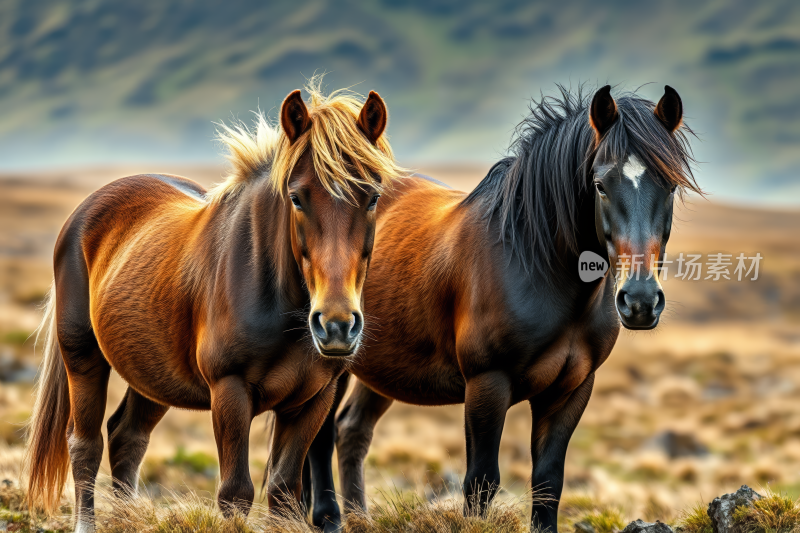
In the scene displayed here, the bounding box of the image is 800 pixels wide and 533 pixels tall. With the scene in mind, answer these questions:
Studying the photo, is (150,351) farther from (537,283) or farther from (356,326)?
(537,283)

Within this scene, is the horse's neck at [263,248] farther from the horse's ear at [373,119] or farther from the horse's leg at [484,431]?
the horse's leg at [484,431]

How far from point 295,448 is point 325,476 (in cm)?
151

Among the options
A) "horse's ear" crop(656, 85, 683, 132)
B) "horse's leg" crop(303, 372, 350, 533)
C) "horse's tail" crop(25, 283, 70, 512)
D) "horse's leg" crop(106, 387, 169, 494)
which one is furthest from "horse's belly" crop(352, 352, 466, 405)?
"horse's tail" crop(25, 283, 70, 512)

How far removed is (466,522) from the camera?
4.66 m

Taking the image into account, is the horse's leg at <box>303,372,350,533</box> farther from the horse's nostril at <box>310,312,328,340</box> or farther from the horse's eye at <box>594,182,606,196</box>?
the horse's eye at <box>594,182,606,196</box>

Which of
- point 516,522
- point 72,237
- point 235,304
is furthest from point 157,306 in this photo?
point 516,522

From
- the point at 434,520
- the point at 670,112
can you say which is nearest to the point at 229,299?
the point at 434,520

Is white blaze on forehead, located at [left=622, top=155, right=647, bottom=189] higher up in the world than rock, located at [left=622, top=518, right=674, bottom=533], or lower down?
higher up

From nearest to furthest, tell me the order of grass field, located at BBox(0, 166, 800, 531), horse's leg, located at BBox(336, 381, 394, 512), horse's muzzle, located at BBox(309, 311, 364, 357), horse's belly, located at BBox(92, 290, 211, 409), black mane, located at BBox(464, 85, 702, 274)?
1. horse's muzzle, located at BBox(309, 311, 364, 357)
2. black mane, located at BBox(464, 85, 702, 274)
3. horse's belly, located at BBox(92, 290, 211, 409)
4. horse's leg, located at BBox(336, 381, 394, 512)
5. grass field, located at BBox(0, 166, 800, 531)

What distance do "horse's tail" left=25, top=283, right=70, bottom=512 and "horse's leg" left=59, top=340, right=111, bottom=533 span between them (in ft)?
1.31

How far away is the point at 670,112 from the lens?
4.57 m

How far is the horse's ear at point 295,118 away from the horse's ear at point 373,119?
0.31 metres

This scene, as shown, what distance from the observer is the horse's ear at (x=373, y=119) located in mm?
A: 4348

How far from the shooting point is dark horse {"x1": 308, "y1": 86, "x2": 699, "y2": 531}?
14.0ft
